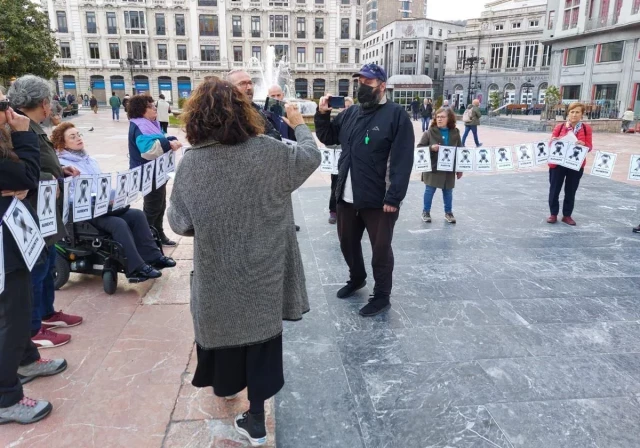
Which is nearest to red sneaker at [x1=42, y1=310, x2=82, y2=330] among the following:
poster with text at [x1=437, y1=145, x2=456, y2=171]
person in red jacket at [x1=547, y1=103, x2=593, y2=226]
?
poster with text at [x1=437, y1=145, x2=456, y2=171]

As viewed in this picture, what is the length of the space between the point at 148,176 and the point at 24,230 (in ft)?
7.91

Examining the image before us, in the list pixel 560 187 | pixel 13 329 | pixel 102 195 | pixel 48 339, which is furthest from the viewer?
pixel 560 187

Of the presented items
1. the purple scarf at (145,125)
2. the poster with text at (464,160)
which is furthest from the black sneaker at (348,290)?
the poster with text at (464,160)

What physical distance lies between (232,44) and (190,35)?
16.3ft

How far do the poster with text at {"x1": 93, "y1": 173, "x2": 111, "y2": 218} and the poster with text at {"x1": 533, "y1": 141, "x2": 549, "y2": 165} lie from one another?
5944 mm

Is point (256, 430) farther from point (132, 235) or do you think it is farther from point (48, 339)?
point (132, 235)

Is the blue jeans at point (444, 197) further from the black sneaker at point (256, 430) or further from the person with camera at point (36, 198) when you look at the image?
the black sneaker at point (256, 430)

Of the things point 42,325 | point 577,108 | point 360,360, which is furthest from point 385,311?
point 577,108

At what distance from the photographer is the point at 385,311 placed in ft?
12.6

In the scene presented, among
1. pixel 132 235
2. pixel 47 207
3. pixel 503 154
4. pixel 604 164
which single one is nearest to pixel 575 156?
pixel 604 164

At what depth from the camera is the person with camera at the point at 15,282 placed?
2.33 m

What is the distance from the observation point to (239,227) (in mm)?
2014

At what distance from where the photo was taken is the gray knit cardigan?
1.97 meters

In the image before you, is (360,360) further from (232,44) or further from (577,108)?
(232,44)
